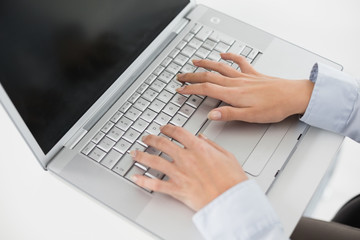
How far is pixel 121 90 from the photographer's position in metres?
0.72

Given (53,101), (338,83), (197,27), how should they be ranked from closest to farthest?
(53,101) → (338,83) → (197,27)

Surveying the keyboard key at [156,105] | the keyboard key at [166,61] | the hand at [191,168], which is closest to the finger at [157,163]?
the hand at [191,168]

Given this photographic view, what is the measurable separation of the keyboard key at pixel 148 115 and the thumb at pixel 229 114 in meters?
0.10

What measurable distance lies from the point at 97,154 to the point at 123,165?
0.05 m

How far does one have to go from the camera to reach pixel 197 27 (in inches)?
32.1

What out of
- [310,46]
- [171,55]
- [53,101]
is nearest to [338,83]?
[310,46]

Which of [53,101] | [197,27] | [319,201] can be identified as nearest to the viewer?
[53,101]

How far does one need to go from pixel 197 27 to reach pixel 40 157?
40 cm

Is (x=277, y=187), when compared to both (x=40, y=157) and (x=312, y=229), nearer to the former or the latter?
(x=312, y=229)

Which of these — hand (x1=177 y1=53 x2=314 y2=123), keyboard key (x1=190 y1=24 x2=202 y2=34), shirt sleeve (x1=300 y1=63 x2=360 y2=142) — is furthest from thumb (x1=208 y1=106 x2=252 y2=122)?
keyboard key (x1=190 y1=24 x2=202 y2=34)

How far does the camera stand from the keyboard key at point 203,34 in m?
0.80

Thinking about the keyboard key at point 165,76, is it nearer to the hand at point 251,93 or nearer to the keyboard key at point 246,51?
the hand at point 251,93

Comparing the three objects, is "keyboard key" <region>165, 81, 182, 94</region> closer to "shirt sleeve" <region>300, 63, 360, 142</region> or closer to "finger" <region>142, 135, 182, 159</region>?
"finger" <region>142, 135, 182, 159</region>

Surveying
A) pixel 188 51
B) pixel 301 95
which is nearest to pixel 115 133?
pixel 188 51
